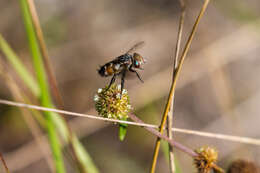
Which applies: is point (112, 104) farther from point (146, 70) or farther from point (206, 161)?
point (146, 70)

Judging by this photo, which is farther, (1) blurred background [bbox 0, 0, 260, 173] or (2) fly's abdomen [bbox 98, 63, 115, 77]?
(1) blurred background [bbox 0, 0, 260, 173]

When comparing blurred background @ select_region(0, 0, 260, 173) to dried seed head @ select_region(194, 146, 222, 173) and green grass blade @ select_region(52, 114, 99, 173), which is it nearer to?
green grass blade @ select_region(52, 114, 99, 173)

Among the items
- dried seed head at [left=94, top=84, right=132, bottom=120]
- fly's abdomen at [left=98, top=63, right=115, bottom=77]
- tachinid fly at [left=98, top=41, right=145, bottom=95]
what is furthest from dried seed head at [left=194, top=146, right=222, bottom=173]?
fly's abdomen at [left=98, top=63, right=115, bottom=77]

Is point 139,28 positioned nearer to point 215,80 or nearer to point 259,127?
point 215,80

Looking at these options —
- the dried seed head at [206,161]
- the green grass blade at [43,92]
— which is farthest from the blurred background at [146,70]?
the dried seed head at [206,161]

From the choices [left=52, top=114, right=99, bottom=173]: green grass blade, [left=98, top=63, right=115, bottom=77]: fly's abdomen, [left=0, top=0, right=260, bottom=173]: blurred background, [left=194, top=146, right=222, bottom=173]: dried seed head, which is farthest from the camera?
[left=0, top=0, right=260, bottom=173]: blurred background

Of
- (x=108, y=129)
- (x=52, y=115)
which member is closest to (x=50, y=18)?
(x=108, y=129)
